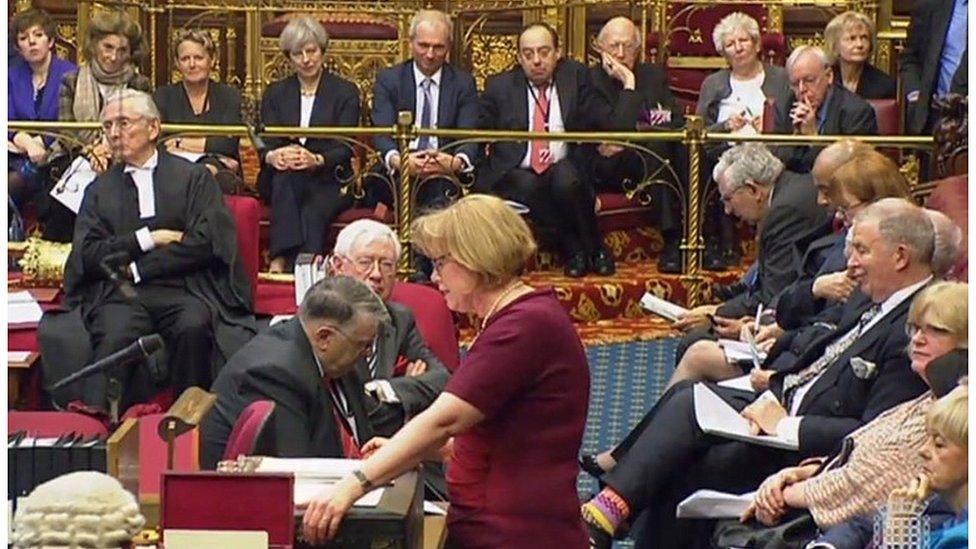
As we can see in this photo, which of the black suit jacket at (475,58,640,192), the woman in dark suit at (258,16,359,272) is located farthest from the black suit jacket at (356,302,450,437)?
the black suit jacket at (475,58,640,192)

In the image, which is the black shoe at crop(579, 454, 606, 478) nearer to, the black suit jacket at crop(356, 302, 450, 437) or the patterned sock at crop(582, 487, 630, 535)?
the patterned sock at crop(582, 487, 630, 535)

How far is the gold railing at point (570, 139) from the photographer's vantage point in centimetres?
1107

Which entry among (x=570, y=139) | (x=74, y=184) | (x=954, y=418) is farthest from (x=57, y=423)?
(x=570, y=139)

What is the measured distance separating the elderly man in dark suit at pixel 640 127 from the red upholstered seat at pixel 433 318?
3.89 metres

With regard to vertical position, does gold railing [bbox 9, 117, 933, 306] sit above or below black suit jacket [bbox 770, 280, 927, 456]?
above

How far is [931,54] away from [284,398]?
675 cm

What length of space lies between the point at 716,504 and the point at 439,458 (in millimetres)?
890

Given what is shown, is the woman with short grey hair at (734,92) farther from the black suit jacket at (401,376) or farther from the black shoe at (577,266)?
the black suit jacket at (401,376)

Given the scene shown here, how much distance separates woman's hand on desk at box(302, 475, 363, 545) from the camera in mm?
5074

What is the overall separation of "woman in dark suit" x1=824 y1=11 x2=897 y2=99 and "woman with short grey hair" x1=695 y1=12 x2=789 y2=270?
29 centimetres

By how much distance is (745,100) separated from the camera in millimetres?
12102

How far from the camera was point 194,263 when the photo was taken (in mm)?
9070

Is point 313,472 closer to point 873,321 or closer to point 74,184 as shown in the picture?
point 873,321

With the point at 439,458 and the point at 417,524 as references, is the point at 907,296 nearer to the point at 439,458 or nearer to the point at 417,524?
the point at 439,458
